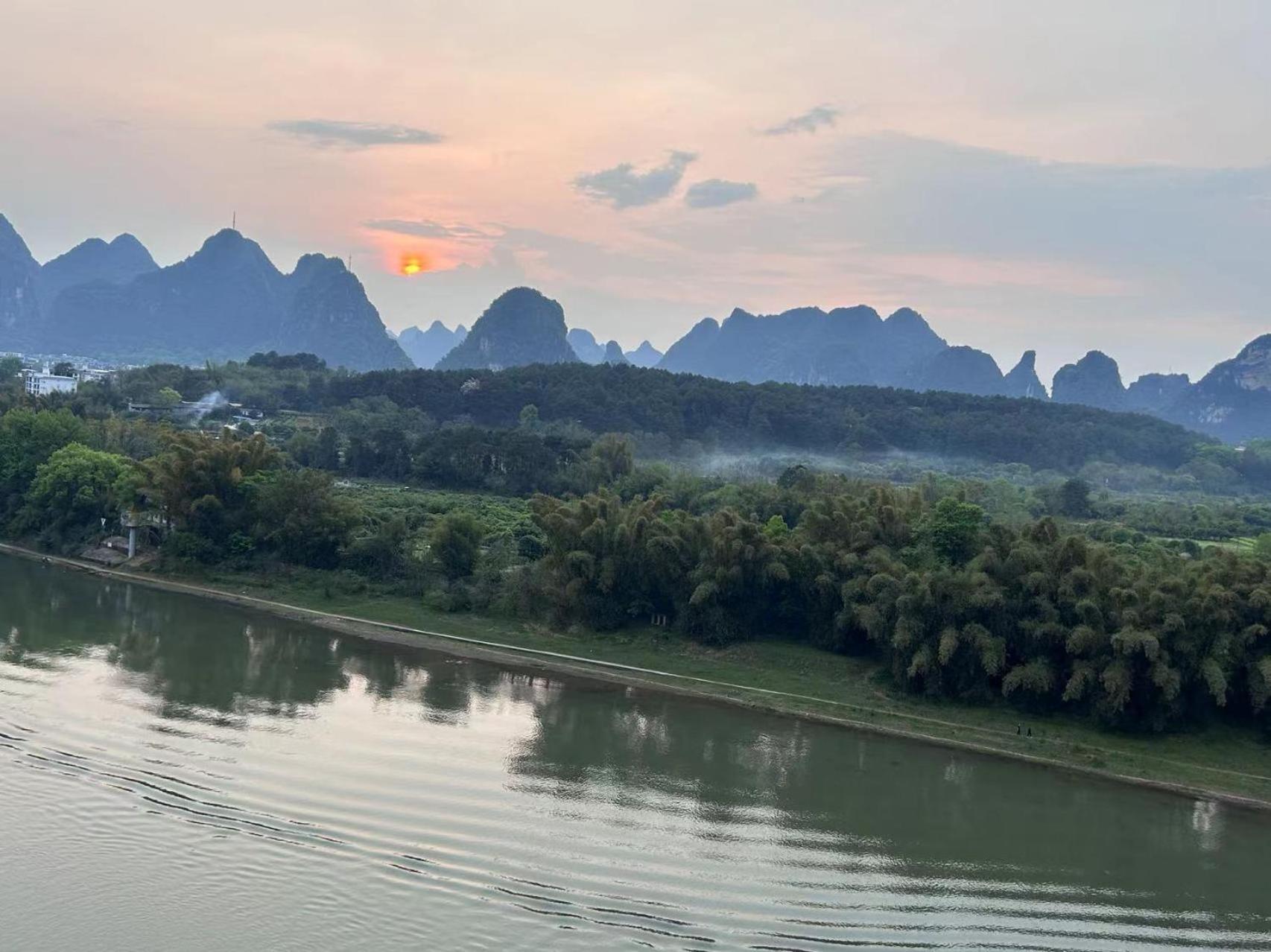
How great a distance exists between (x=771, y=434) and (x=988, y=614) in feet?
143

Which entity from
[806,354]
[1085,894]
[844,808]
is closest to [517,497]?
[844,808]

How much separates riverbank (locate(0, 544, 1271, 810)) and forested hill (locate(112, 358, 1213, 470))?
110 feet

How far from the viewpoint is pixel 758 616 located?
824 inches

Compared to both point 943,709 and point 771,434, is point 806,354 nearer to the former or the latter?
point 771,434

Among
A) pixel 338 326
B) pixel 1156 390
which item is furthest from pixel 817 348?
pixel 338 326

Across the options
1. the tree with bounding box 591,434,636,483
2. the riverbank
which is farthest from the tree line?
the tree with bounding box 591,434,636,483

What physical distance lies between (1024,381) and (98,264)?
415 ft

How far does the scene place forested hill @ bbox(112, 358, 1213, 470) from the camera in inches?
2308

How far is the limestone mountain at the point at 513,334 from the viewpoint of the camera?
112 m

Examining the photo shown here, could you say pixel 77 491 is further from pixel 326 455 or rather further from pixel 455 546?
pixel 326 455

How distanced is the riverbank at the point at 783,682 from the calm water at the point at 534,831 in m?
0.68

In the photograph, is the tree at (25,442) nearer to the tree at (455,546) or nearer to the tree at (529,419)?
the tree at (455,546)

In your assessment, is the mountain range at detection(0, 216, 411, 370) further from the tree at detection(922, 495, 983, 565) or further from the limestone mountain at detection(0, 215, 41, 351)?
the tree at detection(922, 495, 983, 565)

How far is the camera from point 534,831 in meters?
11.8
